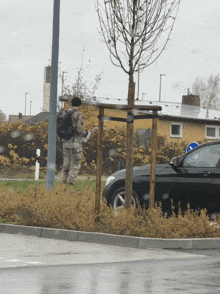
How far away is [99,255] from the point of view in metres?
9.84

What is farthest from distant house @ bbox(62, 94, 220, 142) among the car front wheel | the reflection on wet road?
the reflection on wet road

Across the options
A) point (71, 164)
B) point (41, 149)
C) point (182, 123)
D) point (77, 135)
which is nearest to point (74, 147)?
point (77, 135)

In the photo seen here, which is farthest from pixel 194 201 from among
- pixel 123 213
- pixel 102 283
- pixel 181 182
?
pixel 102 283

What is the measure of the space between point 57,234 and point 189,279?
4394 millimetres

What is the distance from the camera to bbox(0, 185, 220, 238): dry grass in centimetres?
1128

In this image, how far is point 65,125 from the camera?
17281 millimetres

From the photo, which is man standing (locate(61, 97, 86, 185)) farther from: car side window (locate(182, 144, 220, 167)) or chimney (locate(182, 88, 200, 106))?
chimney (locate(182, 88, 200, 106))

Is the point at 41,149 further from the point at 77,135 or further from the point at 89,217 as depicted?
the point at 89,217

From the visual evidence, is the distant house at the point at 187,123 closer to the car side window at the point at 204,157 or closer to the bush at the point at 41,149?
the bush at the point at 41,149

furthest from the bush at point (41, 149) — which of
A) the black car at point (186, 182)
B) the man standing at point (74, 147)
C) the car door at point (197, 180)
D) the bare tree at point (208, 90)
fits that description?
the bare tree at point (208, 90)

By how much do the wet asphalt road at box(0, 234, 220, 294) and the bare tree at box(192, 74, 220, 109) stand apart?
4103 inches

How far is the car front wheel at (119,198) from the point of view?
1306 cm

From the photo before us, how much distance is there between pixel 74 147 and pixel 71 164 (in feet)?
1.36

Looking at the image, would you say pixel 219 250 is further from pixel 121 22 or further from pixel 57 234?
pixel 121 22
